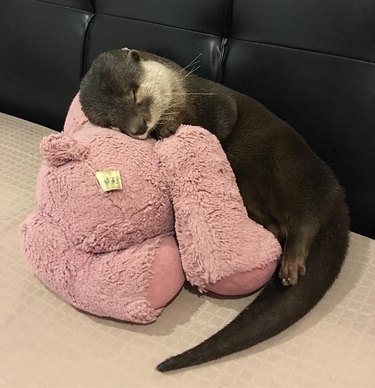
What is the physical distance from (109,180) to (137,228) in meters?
0.12

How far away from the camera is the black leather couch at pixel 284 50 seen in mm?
1323

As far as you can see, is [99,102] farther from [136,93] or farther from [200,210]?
[200,210]

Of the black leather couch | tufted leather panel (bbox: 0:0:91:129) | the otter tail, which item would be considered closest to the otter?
the otter tail

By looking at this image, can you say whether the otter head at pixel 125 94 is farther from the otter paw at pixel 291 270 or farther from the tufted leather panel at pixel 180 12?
the otter paw at pixel 291 270

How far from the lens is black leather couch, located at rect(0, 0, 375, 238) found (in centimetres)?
132

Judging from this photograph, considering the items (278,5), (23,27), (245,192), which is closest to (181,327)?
(245,192)

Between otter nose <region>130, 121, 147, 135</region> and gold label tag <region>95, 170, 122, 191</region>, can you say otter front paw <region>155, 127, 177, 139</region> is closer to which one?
otter nose <region>130, 121, 147, 135</region>

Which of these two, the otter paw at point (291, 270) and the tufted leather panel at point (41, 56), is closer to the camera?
the otter paw at point (291, 270)

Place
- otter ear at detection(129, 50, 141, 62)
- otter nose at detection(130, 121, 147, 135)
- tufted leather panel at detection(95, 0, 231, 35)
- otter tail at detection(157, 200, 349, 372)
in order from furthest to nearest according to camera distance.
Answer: tufted leather panel at detection(95, 0, 231, 35) < otter ear at detection(129, 50, 141, 62) < otter nose at detection(130, 121, 147, 135) < otter tail at detection(157, 200, 349, 372)

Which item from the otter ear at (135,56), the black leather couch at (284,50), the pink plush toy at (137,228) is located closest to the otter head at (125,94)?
the otter ear at (135,56)

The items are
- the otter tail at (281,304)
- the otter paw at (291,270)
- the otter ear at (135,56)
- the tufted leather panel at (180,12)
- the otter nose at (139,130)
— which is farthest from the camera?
the tufted leather panel at (180,12)

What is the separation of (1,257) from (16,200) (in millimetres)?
250

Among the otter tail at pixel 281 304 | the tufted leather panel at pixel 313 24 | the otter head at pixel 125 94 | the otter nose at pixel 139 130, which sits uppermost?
the tufted leather panel at pixel 313 24

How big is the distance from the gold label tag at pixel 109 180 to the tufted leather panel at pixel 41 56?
84 cm
